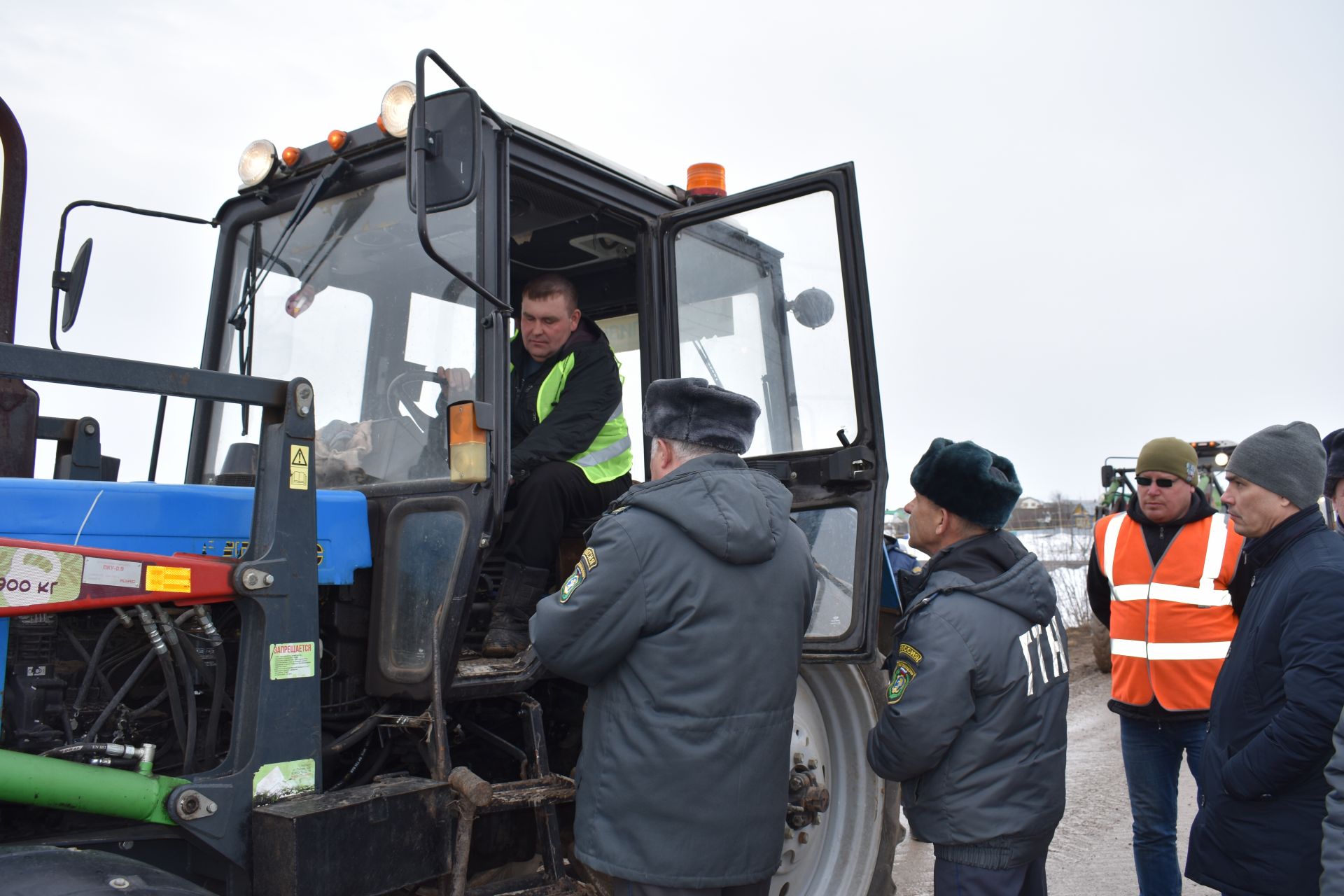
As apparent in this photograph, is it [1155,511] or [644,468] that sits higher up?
[644,468]

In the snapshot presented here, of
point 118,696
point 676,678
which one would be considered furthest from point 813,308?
point 118,696

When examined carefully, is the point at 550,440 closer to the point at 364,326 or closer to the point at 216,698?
the point at 364,326

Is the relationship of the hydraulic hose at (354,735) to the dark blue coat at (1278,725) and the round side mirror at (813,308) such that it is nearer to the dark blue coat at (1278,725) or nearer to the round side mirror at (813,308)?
the round side mirror at (813,308)

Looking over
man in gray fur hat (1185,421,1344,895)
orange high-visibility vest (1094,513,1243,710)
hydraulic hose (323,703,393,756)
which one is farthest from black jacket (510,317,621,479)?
orange high-visibility vest (1094,513,1243,710)

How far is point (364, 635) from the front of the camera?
287 centimetres

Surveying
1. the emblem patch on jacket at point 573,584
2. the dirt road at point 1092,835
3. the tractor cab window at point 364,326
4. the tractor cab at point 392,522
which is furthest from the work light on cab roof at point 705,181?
the dirt road at point 1092,835

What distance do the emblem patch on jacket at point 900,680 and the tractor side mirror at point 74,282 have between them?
2.56m

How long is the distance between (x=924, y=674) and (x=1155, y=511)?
6.11ft

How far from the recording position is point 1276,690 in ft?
7.77

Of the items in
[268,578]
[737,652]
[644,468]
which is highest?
[644,468]

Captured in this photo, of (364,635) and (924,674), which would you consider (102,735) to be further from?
(924,674)

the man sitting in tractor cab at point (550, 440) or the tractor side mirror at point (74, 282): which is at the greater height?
the tractor side mirror at point (74, 282)

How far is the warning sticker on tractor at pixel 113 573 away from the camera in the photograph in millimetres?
2197

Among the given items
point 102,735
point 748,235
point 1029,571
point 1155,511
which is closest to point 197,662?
point 102,735
